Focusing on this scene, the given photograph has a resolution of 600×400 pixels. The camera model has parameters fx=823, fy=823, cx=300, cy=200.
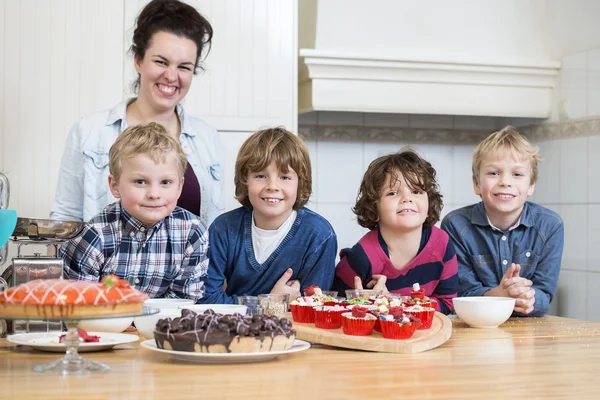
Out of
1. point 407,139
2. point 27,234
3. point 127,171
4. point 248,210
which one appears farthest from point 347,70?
point 27,234

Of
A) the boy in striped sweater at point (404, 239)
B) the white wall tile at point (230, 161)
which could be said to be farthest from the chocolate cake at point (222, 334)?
the white wall tile at point (230, 161)

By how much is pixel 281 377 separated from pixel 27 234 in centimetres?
66

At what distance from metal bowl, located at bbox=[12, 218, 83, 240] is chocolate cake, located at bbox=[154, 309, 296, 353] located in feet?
1.30

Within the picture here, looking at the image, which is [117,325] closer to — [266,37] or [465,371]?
[465,371]

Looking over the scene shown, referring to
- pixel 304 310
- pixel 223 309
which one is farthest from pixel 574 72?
pixel 223 309

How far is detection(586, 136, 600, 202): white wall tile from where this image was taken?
127 inches

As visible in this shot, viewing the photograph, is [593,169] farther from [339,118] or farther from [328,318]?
[328,318]

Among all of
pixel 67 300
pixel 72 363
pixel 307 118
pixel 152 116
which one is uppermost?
pixel 307 118

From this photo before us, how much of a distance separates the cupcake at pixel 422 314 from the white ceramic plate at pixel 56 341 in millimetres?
506

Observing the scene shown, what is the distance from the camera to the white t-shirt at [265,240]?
2197mm

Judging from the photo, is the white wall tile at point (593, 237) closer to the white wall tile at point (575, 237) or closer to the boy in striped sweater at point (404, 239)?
the white wall tile at point (575, 237)

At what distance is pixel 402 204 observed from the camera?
2.19 meters

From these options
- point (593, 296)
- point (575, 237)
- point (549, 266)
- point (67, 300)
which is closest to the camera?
point (67, 300)

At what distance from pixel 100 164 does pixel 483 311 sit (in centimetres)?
127
